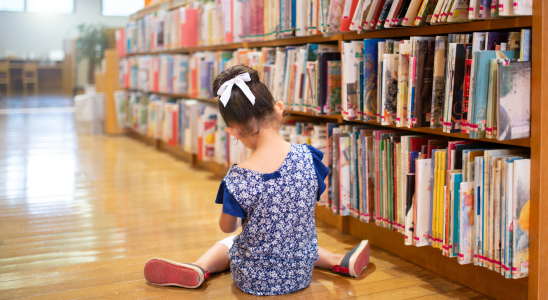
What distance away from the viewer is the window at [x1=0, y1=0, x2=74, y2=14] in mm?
9766

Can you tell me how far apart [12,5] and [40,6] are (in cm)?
51

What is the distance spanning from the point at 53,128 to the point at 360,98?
5411 millimetres

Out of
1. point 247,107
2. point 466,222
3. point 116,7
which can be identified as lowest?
point 466,222

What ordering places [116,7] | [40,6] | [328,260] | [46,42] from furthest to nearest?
[116,7] → [46,42] → [40,6] → [328,260]

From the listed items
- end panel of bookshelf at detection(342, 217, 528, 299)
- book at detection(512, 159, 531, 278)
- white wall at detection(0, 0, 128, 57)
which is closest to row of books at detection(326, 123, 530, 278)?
book at detection(512, 159, 531, 278)

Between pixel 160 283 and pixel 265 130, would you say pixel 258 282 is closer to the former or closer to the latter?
pixel 160 283

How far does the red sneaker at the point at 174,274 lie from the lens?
1.76 m

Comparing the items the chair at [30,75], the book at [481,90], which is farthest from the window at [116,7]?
the book at [481,90]

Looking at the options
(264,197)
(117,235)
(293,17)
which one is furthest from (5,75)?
(264,197)

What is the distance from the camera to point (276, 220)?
1.64m

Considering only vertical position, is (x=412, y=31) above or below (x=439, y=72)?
above

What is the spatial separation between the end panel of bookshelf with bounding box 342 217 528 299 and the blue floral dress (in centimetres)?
49

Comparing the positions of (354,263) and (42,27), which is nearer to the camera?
(354,263)

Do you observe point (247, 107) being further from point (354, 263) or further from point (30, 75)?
point (30, 75)
